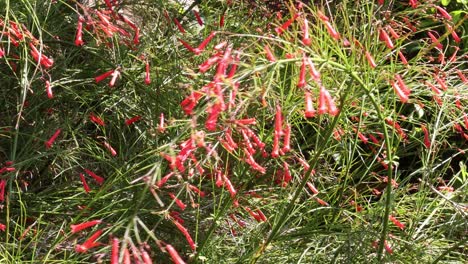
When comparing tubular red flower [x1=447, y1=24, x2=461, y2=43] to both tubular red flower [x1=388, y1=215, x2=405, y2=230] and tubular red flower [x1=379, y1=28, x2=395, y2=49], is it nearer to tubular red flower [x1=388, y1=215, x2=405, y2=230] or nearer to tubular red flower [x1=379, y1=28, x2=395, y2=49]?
tubular red flower [x1=379, y1=28, x2=395, y2=49]

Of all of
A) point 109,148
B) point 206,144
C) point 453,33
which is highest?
point 453,33

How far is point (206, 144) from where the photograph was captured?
2627 millimetres

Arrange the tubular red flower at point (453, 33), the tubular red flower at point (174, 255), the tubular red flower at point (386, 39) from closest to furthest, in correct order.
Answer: the tubular red flower at point (174, 255)
the tubular red flower at point (386, 39)
the tubular red flower at point (453, 33)

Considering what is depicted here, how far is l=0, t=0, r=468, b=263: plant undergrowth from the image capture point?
275 cm

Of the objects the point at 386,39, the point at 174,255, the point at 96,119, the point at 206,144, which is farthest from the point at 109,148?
the point at 174,255

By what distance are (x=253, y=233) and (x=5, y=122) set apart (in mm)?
1160

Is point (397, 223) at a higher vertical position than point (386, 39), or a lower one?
lower

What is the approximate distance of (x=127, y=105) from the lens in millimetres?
3541

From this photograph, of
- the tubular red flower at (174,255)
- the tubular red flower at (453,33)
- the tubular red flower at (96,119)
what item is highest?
the tubular red flower at (453,33)

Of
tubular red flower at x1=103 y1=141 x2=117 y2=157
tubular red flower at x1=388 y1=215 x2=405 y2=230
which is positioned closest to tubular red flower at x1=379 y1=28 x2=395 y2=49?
tubular red flower at x1=388 y1=215 x2=405 y2=230

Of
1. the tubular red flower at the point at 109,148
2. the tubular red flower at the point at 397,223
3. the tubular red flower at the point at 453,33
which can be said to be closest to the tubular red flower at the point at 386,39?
the tubular red flower at the point at 453,33

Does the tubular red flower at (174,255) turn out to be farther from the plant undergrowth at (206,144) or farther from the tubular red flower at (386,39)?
the tubular red flower at (386,39)

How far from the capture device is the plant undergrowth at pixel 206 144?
2.75 meters

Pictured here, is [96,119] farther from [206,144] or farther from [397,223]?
[397,223]
